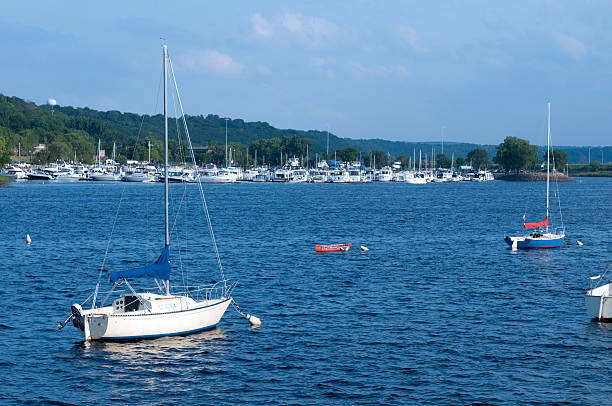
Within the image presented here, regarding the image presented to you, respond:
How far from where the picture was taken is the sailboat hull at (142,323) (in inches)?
1656

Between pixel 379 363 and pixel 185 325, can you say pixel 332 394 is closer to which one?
pixel 379 363

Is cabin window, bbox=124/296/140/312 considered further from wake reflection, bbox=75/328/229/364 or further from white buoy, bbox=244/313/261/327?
white buoy, bbox=244/313/261/327

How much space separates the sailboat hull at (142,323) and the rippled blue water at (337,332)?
2.27 ft

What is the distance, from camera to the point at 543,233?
9025cm

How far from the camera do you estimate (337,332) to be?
4659cm

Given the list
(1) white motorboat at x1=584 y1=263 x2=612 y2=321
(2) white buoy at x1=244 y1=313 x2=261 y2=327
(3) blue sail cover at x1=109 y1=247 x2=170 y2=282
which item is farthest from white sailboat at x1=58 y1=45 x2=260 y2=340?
(1) white motorboat at x1=584 y1=263 x2=612 y2=321

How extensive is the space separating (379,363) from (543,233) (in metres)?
56.5

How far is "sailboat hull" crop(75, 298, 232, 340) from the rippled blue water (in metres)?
0.69

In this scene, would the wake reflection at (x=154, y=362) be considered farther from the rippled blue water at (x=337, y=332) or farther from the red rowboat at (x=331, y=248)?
the red rowboat at (x=331, y=248)

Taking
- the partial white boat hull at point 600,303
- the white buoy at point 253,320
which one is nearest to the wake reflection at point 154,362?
the white buoy at point 253,320

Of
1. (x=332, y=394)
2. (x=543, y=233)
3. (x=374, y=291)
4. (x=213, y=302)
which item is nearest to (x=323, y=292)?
(x=374, y=291)

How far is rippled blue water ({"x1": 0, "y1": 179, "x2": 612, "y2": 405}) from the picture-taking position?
36.2 m

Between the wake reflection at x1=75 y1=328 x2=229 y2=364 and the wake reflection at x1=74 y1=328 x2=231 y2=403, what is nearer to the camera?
the wake reflection at x1=74 y1=328 x2=231 y2=403

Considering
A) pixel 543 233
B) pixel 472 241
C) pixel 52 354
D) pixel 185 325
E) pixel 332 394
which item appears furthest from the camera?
pixel 472 241
